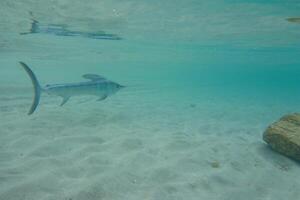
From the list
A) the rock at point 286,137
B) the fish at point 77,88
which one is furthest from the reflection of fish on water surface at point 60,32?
the rock at point 286,137

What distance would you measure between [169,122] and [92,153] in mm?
6559

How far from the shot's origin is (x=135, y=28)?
22906mm

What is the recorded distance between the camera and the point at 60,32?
23.6 meters

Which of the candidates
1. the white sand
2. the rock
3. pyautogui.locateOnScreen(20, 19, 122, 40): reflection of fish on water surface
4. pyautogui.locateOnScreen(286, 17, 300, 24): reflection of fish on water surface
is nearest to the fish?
the white sand

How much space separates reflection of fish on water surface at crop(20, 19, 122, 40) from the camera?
20.7 meters

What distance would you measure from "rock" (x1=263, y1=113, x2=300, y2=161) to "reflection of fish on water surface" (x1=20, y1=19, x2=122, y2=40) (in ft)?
56.8

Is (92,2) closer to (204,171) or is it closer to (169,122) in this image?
(169,122)

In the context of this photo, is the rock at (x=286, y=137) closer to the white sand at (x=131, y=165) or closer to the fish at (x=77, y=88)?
the white sand at (x=131, y=165)

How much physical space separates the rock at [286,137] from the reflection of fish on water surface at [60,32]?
17305 millimetres

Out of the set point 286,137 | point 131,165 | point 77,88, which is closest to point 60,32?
point 77,88

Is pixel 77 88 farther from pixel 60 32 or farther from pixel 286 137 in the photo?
pixel 60 32

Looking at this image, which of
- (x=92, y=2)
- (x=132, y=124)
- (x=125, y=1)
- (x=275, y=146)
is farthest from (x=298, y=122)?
(x=92, y=2)

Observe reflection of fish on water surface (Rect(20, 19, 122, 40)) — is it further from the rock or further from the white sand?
the rock

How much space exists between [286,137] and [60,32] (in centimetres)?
2107
